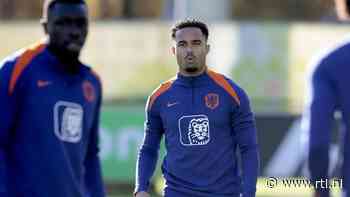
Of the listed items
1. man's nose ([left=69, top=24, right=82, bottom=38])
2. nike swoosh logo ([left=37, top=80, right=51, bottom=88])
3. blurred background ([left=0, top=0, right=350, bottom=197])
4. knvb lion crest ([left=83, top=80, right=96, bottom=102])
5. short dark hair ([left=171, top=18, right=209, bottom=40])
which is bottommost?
blurred background ([left=0, top=0, right=350, bottom=197])

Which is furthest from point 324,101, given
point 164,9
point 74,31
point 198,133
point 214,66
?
point 164,9

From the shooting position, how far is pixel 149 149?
23.3 feet

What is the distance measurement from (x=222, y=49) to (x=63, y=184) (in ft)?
38.9

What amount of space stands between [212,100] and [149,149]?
0.48 meters

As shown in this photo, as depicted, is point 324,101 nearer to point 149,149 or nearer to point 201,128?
point 201,128

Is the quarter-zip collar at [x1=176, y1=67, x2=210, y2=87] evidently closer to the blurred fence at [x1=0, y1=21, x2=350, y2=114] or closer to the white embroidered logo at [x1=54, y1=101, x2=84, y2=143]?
the white embroidered logo at [x1=54, y1=101, x2=84, y2=143]

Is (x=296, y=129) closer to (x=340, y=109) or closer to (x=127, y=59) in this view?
(x=127, y=59)

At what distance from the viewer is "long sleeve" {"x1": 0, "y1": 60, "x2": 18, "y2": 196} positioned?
6355mm

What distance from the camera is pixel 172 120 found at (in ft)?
22.6

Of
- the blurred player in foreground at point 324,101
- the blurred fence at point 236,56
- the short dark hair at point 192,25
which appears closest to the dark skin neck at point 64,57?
the short dark hair at point 192,25

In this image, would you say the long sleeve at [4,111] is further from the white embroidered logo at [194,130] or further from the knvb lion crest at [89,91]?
the white embroidered logo at [194,130]

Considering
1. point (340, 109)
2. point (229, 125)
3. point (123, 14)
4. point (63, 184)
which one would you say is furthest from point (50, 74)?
point (123, 14)

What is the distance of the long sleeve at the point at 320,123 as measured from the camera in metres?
5.44

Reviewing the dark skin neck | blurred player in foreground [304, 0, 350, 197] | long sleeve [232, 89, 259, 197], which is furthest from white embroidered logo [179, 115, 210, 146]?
blurred player in foreground [304, 0, 350, 197]
